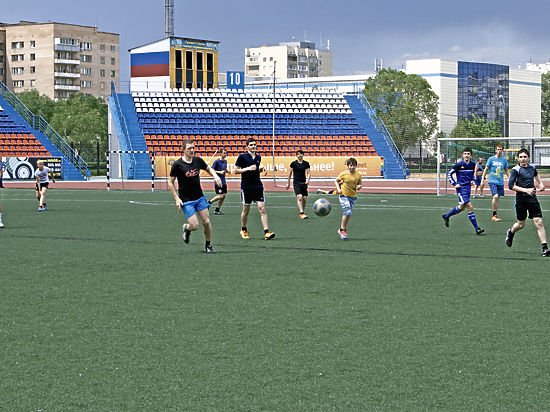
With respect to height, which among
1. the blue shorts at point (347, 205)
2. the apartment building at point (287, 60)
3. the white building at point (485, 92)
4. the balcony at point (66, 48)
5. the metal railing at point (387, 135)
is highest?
the apartment building at point (287, 60)

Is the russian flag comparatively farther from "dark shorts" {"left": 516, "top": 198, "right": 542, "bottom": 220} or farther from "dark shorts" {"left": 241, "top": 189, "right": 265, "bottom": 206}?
"dark shorts" {"left": 516, "top": 198, "right": 542, "bottom": 220}

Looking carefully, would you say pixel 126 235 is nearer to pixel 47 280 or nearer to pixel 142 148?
pixel 47 280

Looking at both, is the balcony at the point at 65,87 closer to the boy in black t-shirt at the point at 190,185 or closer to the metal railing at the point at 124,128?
the metal railing at the point at 124,128

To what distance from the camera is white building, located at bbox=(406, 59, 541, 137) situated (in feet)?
410

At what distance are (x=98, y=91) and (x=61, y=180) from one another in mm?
92724

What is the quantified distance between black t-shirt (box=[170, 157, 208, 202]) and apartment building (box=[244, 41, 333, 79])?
16360 centimetres

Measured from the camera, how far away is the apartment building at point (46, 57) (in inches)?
5113

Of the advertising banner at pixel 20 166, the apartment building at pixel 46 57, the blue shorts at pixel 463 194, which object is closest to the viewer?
the blue shorts at pixel 463 194

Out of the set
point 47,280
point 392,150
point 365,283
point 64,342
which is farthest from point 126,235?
point 392,150

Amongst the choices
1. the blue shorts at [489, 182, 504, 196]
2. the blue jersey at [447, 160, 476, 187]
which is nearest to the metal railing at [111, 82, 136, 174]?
the blue shorts at [489, 182, 504, 196]

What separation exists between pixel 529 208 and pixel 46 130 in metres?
45.6

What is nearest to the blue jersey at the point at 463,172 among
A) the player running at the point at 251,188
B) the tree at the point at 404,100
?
the player running at the point at 251,188

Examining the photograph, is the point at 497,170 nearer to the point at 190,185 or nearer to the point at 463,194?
the point at 463,194

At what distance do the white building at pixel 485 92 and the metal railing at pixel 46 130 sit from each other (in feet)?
255
